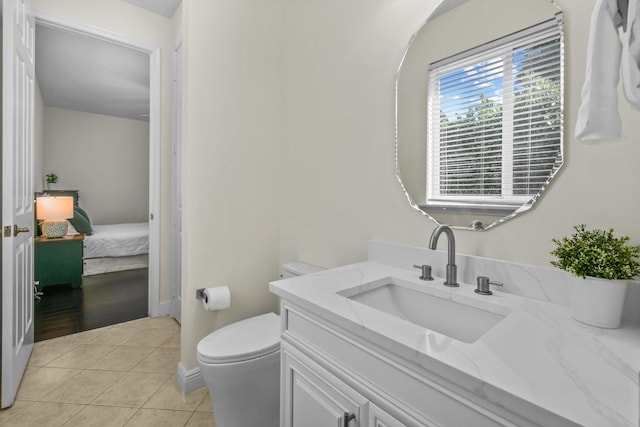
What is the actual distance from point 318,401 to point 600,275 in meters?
0.79

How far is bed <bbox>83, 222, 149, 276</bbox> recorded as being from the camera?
4359 millimetres

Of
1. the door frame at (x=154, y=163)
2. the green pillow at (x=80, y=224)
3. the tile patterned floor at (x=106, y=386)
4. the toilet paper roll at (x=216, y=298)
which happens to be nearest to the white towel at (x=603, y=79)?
the toilet paper roll at (x=216, y=298)

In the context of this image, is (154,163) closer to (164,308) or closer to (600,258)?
(164,308)

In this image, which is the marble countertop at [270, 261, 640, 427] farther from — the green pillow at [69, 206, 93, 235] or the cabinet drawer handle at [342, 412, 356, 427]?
the green pillow at [69, 206, 93, 235]

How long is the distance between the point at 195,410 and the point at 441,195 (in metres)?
1.66

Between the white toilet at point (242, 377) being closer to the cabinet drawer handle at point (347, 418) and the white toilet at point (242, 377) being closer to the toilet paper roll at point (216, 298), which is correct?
the toilet paper roll at point (216, 298)

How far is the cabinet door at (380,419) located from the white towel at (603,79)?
737 millimetres

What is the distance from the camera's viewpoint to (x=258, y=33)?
2.02 m

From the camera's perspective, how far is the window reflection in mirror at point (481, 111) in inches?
38.6

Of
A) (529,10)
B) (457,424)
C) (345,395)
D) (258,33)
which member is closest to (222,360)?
(345,395)

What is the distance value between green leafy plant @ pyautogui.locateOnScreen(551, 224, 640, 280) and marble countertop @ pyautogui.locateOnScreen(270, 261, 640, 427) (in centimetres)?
13

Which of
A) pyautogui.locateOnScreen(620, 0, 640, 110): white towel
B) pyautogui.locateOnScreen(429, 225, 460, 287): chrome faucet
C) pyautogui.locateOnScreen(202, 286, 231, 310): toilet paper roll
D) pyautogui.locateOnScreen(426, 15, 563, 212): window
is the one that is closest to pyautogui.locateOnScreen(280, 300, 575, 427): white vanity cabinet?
pyautogui.locateOnScreen(429, 225, 460, 287): chrome faucet

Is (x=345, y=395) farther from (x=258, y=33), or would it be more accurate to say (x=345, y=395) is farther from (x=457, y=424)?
(x=258, y=33)

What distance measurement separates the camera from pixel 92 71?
4.10 meters
